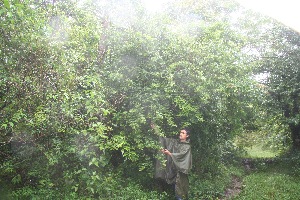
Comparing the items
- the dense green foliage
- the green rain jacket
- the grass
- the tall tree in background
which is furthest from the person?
the tall tree in background

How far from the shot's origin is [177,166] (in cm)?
836

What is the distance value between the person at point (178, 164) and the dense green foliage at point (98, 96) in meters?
0.46

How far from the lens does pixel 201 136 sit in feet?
35.6

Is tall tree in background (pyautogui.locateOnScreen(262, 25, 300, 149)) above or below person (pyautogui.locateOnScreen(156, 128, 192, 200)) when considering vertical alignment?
above

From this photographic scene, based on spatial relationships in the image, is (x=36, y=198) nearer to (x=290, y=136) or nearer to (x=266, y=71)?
(x=266, y=71)

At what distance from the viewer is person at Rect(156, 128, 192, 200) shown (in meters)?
8.37

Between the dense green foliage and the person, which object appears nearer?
the dense green foliage

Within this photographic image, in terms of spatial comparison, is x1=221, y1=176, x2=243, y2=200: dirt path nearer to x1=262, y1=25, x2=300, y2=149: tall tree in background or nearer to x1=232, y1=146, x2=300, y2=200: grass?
x1=232, y1=146, x2=300, y2=200: grass

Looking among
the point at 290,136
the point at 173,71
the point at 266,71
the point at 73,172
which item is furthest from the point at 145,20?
the point at 290,136

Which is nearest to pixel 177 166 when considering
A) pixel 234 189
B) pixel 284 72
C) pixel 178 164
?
pixel 178 164

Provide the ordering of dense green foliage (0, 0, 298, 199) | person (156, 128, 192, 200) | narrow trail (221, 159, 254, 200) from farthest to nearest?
narrow trail (221, 159, 254, 200), person (156, 128, 192, 200), dense green foliage (0, 0, 298, 199)

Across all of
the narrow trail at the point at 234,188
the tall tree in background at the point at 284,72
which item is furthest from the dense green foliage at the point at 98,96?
the tall tree in background at the point at 284,72

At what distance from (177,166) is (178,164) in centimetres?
7

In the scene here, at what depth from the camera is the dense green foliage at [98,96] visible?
6285 millimetres
